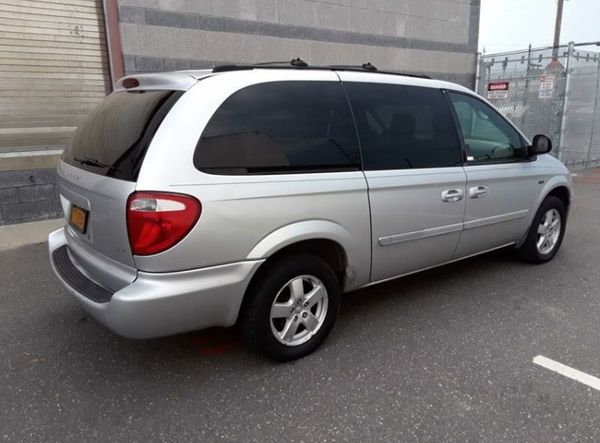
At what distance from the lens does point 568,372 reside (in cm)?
288

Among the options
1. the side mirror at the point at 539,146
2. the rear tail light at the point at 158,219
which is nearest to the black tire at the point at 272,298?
the rear tail light at the point at 158,219

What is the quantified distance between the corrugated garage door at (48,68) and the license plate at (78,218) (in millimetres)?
4196

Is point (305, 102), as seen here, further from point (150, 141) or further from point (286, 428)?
point (286, 428)

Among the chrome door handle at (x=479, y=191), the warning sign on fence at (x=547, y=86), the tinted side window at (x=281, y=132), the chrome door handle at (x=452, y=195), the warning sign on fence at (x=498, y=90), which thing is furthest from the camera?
the warning sign on fence at (x=498, y=90)

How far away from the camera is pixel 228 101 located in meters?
2.64

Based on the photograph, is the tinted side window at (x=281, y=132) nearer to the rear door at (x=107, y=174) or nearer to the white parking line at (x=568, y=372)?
the rear door at (x=107, y=174)

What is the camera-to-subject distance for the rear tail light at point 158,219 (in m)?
2.36

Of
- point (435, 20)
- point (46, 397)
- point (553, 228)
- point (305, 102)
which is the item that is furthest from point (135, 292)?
point (435, 20)

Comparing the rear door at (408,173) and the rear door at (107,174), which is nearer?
the rear door at (107,174)

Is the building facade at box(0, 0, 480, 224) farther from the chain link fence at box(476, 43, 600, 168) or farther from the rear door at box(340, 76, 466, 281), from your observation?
the rear door at box(340, 76, 466, 281)

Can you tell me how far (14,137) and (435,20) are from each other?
8406 millimetres

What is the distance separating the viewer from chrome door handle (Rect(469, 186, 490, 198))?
3740mm

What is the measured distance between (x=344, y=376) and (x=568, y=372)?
1322 millimetres

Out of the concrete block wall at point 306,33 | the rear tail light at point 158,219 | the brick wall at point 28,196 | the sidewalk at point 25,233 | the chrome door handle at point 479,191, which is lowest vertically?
the sidewalk at point 25,233
